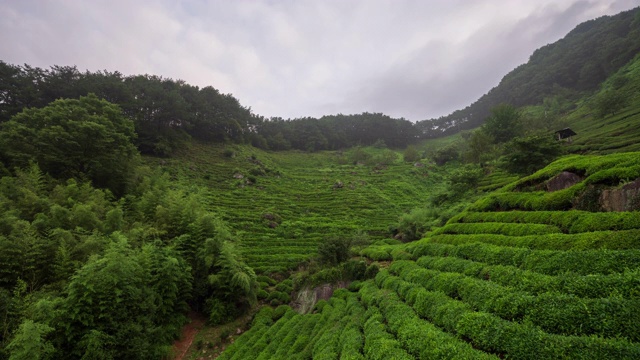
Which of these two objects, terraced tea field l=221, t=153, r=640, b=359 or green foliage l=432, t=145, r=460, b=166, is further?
green foliage l=432, t=145, r=460, b=166

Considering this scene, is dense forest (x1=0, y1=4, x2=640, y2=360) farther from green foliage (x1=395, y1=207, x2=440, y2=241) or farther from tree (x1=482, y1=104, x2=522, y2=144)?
tree (x1=482, y1=104, x2=522, y2=144)

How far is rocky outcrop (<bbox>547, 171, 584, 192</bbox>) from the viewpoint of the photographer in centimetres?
1917

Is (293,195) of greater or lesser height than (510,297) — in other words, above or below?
above

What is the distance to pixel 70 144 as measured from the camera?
34.1 metres

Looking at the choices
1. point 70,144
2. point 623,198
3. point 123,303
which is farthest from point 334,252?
point 70,144

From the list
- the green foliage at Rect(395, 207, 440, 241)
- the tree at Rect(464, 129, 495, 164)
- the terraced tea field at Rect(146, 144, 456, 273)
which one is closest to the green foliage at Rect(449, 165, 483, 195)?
the green foliage at Rect(395, 207, 440, 241)

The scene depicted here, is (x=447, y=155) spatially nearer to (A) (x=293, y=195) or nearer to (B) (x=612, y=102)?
(B) (x=612, y=102)

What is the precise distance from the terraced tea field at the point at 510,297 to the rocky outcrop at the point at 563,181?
0.47 meters

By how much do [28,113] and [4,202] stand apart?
24.2 m

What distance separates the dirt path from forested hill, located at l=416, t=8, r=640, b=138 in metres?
120

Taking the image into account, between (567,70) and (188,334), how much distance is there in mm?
159085

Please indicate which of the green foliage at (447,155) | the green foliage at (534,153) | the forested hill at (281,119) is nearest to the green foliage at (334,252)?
the green foliage at (534,153)

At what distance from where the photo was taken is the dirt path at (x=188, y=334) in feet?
71.1

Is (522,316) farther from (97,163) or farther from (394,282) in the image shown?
(97,163)
